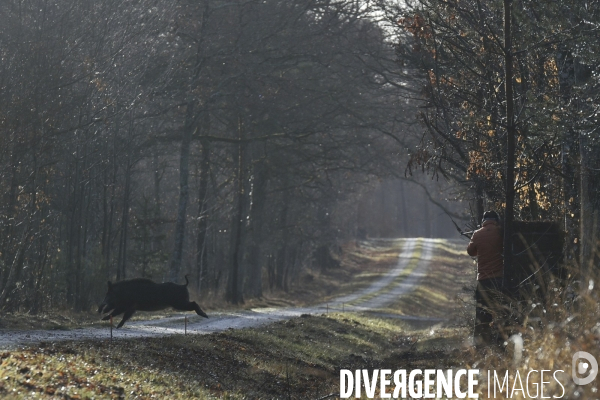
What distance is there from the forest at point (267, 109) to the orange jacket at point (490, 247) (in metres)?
0.35

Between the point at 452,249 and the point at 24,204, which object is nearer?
the point at 24,204

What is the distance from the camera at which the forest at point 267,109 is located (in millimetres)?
16031

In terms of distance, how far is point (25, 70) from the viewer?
23.6m

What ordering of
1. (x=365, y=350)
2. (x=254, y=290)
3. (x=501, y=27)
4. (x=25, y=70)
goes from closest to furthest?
(x=501, y=27) < (x=25, y=70) < (x=365, y=350) < (x=254, y=290)

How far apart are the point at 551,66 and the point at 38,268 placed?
18025 millimetres

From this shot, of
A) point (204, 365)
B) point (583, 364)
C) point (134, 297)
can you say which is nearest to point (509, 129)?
point (583, 364)

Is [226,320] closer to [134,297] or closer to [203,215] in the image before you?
[134,297]

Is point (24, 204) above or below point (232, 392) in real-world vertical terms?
above

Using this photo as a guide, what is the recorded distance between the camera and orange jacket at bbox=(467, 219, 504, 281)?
1577 cm

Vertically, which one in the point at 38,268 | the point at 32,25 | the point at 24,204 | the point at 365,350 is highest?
the point at 32,25

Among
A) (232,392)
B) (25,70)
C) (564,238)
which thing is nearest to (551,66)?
(564,238)

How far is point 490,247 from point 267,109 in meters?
22.7

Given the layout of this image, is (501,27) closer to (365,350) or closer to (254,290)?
(365,350)

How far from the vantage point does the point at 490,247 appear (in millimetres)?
15781
